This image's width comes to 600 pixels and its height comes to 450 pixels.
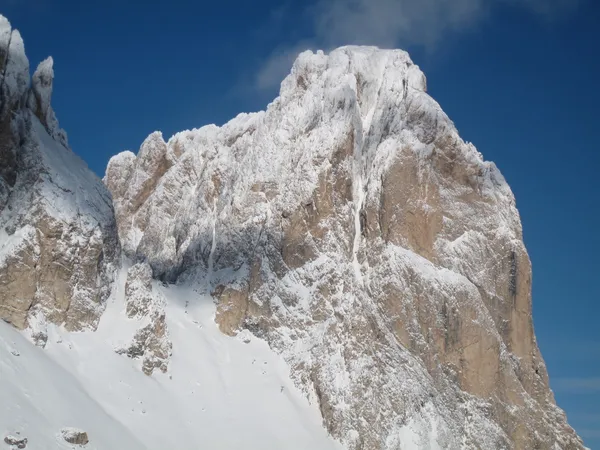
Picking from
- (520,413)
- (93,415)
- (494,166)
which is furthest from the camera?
(494,166)

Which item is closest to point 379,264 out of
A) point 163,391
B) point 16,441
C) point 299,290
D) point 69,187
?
Answer: point 299,290

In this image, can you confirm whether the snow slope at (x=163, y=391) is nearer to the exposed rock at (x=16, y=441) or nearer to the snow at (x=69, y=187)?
the exposed rock at (x=16, y=441)

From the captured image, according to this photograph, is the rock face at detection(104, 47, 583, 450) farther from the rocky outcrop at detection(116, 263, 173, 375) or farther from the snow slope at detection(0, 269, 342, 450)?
the rocky outcrop at detection(116, 263, 173, 375)

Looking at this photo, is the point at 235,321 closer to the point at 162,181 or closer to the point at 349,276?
the point at 349,276

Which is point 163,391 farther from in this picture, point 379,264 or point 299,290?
point 379,264

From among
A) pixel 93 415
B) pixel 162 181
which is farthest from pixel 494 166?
pixel 93 415

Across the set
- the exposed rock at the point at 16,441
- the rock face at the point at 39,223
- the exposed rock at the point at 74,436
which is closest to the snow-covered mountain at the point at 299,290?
the rock face at the point at 39,223
